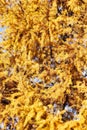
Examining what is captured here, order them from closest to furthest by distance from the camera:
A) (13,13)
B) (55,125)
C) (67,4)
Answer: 1. (55,125)
2. (13,13)
3. (67,4)

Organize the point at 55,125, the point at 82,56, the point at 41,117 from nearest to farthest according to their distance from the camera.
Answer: the point at 55,125
the point at 41,117
the point at 82,56

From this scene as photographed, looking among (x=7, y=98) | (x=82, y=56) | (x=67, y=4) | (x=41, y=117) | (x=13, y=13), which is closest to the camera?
(x=41, y=117)

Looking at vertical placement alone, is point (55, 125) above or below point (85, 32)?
below

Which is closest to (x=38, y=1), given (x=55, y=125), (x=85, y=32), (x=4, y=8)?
(x=4, y=8)

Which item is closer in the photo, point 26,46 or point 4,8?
point 26,46

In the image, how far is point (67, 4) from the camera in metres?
7.33

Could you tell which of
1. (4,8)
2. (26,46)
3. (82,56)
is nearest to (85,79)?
(82,56)

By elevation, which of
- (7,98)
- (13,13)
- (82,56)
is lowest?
(7,98)

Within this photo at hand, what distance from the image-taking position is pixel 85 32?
6648 mm

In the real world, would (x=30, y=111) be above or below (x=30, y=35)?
below

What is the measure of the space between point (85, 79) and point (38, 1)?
6.52 feet

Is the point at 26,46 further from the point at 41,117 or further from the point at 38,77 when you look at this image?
the point at 41,117

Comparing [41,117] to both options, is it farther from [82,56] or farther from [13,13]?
[13,13]

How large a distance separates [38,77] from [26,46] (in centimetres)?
67
